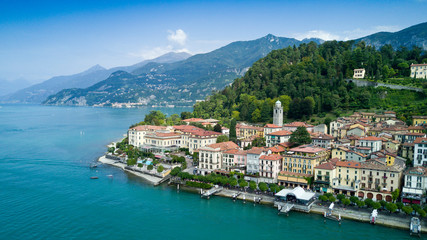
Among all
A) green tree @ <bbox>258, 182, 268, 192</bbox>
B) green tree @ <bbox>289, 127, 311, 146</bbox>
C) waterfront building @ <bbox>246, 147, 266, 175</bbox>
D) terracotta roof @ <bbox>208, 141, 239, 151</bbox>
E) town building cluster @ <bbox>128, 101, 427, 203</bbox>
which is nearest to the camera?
town building cluster @ <bbox>128, 101, 427, 203</bbox>

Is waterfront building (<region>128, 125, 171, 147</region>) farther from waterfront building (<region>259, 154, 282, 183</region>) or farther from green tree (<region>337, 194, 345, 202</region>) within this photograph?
green tree (<region>337, 194, 345, 202</region>)

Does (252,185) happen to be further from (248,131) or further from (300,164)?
(248,131)

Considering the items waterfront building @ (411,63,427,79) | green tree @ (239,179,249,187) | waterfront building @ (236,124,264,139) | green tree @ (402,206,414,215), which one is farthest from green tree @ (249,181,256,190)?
waterfront building @ (411,63,427,79)

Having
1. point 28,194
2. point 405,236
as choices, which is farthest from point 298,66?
point 28,194

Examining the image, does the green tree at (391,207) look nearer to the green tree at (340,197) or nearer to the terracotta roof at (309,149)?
the green tree at (340,197)

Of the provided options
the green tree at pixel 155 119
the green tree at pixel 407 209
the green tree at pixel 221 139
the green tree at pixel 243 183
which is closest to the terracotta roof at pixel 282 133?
the green tree at pixel 221 139

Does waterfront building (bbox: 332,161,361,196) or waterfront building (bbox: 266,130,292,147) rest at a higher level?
waterfront building (bbox: 266,130,292,147)
